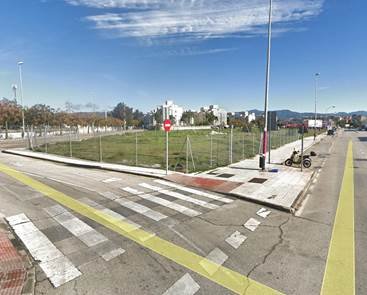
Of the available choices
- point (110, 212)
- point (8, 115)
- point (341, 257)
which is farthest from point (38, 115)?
point (341, 257)

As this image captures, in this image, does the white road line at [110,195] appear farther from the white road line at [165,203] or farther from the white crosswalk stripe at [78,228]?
the white crosswalk stripe at [78,228]

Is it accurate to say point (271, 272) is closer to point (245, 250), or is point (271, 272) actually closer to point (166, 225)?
point (245, 250)

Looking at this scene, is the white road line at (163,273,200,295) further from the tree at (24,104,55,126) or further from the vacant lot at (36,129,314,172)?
the tree at (24,104,55,126)

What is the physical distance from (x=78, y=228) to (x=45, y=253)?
1.24 m

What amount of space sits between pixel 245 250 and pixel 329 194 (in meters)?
6.35

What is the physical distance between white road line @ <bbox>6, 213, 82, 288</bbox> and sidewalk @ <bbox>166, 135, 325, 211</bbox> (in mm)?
6027

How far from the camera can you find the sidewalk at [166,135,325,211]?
938 cm

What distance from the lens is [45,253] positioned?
525cm

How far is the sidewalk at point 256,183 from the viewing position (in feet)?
30.8

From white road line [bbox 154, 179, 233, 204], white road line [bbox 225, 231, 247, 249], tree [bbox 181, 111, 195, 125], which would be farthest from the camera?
tree [bbox 181, 111, 195, 125]

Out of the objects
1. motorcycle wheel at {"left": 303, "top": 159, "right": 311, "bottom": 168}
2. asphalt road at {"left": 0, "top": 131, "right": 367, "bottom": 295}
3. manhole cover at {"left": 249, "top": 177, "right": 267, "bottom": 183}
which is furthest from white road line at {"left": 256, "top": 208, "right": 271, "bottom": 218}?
motorcycle wheel at {"left": 303, "top": 159, "right": 311, "bottom": 168}

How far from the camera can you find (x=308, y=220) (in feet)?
24.2

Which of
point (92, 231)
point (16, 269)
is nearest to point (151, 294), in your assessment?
point (16, 269)

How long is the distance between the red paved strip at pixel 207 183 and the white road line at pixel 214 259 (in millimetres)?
4997
